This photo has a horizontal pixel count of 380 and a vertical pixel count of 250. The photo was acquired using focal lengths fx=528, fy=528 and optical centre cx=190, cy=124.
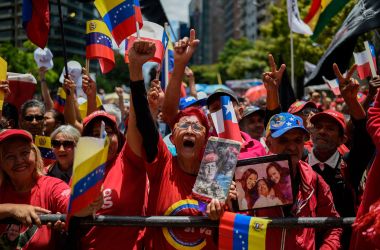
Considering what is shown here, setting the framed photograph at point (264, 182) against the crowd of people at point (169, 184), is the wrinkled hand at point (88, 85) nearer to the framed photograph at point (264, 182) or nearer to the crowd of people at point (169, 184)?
the crowd of people at point (169, 184)

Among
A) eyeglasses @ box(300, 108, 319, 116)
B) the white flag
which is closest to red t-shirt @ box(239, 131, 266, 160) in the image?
eyeglasses @ box(300, 108, 319, 116)

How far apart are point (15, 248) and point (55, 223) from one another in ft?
1.35

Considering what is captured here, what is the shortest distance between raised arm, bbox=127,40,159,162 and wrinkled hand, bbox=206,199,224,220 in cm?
55

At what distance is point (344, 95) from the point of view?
396cm

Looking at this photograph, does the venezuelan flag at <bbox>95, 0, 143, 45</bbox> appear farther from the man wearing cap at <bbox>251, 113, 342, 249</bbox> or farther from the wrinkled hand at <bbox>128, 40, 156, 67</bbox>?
the man wearing cap at <bbox>251, 113, 342, 249</bbox>

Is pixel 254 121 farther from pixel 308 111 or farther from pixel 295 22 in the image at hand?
pixel 295 22

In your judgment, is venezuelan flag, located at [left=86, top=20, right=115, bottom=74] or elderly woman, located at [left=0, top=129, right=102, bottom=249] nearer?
elderly woman, located at [left=0, top=129, right=102, bottom=249]

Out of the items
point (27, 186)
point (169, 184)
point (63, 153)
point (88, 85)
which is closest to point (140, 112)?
point (169, 184)

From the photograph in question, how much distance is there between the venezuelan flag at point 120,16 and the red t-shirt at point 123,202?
3.60 feet

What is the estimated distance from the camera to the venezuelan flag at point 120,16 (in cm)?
403

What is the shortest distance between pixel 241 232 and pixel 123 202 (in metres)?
0.80

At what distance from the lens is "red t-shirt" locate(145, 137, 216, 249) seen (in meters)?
3.27

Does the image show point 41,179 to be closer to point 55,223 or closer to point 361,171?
point 55,223

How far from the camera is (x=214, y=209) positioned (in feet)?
9.78
